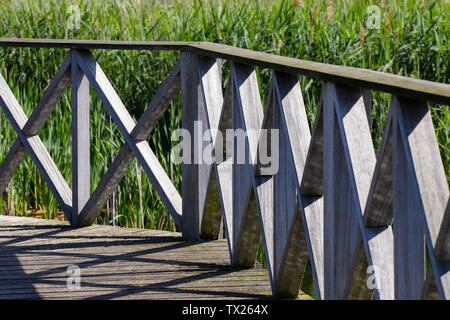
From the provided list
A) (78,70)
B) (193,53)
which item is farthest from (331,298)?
(78,70)

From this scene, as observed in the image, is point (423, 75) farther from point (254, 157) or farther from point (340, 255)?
point (340, 255)

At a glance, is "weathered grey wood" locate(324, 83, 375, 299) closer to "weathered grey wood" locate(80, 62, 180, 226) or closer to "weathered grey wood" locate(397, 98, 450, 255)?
"weathered grey wood" locate(397, 98, 450, 255)

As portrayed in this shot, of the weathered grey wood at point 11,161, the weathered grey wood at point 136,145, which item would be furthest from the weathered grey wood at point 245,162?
the weathered grey wood at point 11,161

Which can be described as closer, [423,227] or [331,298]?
[423,227]

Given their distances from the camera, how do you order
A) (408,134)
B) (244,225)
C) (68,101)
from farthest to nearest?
(68,101), (244,225), (408,134)

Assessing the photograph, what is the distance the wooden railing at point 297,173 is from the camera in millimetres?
1537

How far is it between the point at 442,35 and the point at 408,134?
13.5 feet

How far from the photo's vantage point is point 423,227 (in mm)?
1513

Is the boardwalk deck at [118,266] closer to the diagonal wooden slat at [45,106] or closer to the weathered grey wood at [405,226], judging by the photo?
the diagonal wooden slat at [45,106]

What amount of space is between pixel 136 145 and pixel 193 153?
1.00ft

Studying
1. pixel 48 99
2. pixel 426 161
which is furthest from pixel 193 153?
pixel 426 161

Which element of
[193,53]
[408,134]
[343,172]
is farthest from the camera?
[193,53]

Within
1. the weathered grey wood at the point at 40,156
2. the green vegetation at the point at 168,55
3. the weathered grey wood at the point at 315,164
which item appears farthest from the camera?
the green vegetation at the point at 168,55

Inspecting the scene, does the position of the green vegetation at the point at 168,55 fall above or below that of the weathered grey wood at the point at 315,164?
above
